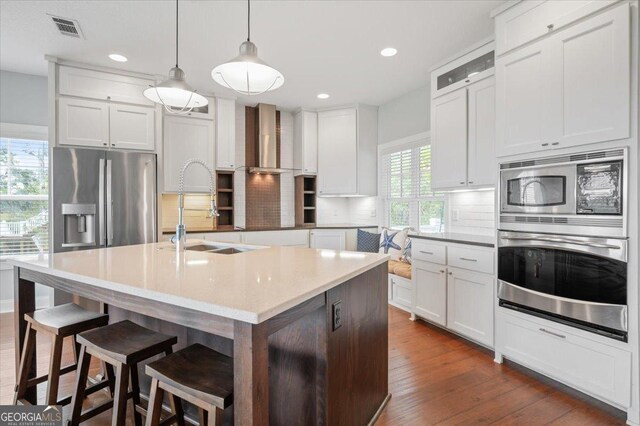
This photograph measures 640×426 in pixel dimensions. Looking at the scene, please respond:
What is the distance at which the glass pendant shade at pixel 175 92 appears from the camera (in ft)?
7.15

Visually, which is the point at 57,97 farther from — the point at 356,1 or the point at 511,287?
the point at 511,287

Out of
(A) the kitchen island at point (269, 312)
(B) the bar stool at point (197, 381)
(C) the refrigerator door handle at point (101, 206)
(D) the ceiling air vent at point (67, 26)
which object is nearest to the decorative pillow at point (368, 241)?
(A) the kitchen island at point (269, 312)

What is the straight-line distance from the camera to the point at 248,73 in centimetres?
200

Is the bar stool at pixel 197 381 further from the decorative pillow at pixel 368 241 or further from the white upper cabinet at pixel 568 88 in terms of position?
the decorative pillow at pixel 368 241

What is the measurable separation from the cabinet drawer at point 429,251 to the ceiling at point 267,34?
6.29 feet

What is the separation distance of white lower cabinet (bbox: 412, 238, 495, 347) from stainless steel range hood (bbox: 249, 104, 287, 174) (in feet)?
8.35

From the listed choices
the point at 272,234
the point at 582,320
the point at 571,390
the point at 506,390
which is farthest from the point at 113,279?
the point at 272,234

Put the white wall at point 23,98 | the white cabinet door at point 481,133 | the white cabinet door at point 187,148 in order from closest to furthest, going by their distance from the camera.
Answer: the white cabinet door at point 481,133
the white wall at point 23,98
the white cabinet door at point 187,148

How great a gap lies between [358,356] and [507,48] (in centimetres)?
247

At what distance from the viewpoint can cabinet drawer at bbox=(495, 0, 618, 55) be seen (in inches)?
83.3

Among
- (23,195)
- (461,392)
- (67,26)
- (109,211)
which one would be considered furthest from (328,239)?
(23,195)

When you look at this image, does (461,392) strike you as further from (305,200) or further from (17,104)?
(17,104)

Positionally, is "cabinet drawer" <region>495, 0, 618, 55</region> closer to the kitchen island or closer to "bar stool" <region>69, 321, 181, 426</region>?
the kitchen island

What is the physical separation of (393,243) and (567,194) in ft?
7.96
